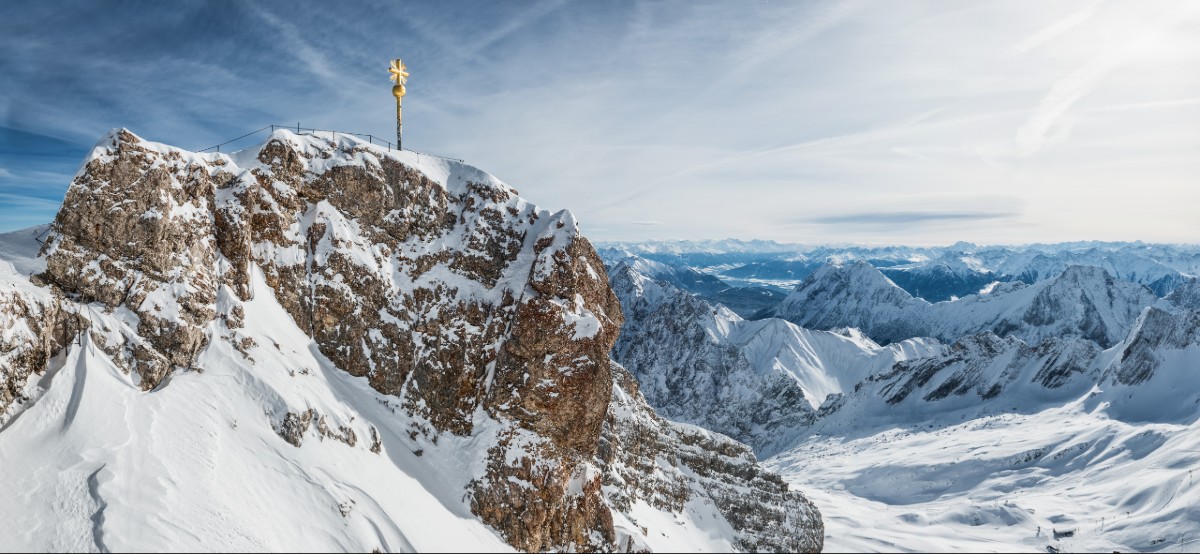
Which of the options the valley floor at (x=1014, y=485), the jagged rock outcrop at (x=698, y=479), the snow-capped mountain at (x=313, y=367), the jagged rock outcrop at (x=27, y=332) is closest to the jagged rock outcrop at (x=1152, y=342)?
the valley floor at (x=1014, y=485)

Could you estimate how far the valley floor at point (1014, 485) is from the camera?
87312 millimetres

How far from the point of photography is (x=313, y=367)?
136 ft

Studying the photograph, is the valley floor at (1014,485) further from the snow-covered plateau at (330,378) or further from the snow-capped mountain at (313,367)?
the snow-capped mountain at (313,367)

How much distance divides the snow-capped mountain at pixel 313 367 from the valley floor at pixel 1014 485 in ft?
174

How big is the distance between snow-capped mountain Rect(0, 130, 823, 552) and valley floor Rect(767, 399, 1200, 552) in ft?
174

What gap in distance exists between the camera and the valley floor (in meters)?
87.3

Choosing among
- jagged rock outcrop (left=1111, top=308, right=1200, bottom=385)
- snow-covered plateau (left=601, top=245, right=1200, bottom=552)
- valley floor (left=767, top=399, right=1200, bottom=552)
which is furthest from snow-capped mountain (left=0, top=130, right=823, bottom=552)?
jagged rock outcrop (left=1111, top=308, right=1200, bottom=385)

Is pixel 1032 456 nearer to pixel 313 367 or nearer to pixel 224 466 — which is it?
pixel 313 367

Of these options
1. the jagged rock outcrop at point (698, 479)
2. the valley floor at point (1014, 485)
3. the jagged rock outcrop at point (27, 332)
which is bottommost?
the valley floor at point (1014, 485)

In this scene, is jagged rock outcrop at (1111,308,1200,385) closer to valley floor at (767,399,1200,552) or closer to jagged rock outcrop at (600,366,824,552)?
valley floor at (767,399,1200,552)

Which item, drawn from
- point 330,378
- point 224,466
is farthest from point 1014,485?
point 224,466

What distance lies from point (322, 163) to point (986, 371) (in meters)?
219

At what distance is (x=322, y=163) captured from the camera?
4816 cm

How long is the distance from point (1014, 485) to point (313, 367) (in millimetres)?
142534
